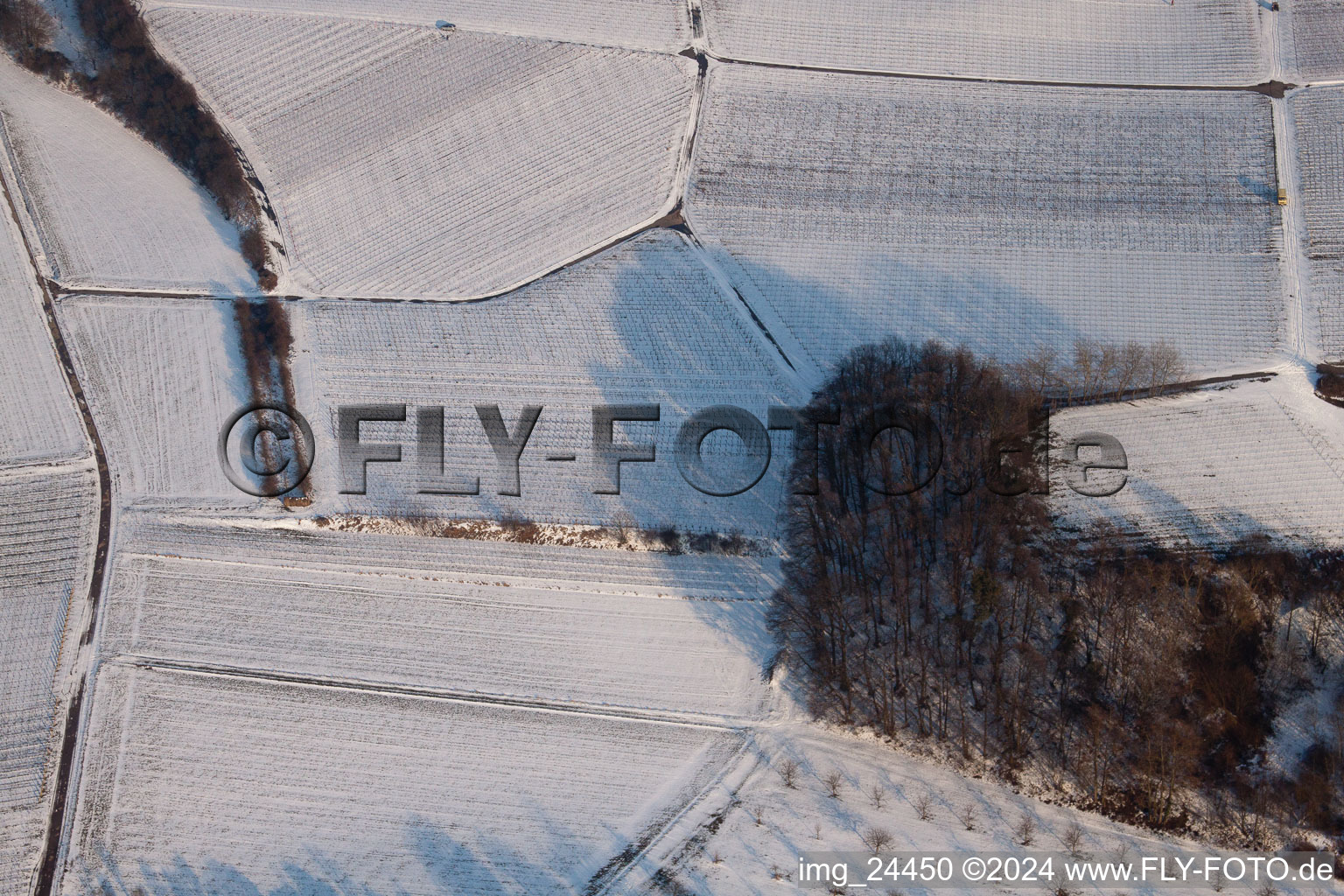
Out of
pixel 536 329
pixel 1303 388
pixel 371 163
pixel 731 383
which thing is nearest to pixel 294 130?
pixel 371 163

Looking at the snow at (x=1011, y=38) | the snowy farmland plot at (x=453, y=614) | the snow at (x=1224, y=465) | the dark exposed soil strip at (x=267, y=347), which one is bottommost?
the snowy farmland plot at (x=453, y=614)

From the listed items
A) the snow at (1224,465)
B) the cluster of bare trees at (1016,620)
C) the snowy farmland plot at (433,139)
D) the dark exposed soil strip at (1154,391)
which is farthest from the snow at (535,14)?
the snow at (1224,465)

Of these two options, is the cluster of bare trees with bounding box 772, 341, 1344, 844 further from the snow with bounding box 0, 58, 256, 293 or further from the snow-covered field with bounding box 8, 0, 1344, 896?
the snow with bounding box 0, 58, 256, 293

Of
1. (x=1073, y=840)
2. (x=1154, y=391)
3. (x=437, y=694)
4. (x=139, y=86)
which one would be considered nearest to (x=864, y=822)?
(x=1073, y=840)

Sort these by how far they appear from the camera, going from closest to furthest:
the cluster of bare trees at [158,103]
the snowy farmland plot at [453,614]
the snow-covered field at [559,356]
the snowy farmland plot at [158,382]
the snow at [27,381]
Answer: the snow-covered field at [559,356] < the snowy farmland plot at [453,614] < the snowy farmland plot at [158,382] < the snow at [27,381] < the cluster of bare trees at [158,103]

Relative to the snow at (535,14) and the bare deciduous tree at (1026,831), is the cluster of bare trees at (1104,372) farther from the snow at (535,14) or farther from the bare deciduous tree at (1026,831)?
the snow at (535,14)

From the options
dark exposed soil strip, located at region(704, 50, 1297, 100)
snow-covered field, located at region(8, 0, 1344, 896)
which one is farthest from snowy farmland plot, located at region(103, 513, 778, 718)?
dark exposed soil strip, located at region(704, 50, 1297, 100)

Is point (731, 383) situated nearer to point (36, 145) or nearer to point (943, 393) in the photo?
point (943, 393)
